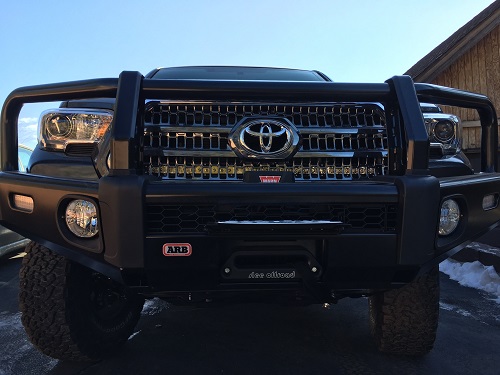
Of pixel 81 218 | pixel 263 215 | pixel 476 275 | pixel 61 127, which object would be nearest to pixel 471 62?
pixel 476 275

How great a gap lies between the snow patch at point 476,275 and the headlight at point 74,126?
12.3ft

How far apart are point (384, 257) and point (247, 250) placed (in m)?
0.62

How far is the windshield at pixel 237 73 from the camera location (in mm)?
3441

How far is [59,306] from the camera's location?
92.7 inches

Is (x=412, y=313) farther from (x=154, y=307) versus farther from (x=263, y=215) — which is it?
(x=154, y=307)

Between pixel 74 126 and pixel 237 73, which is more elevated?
pixel 237 73

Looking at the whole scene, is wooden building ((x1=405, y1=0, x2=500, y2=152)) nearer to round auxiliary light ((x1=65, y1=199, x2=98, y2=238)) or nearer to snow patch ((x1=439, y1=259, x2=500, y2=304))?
snow patch ((x1=439, y1=259, x2=500, y2=304))

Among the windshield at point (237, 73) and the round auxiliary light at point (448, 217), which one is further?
the windshield at point (237, 73)

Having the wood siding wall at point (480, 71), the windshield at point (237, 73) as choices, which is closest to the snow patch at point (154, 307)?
the windshield at point (237, 73)

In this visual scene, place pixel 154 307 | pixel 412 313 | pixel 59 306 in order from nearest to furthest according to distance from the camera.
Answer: pixel 59 306
pixel 412 313
pixel 154 307

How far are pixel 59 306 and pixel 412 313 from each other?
198cm

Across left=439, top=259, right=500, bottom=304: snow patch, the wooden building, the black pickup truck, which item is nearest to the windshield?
the black pickup truck

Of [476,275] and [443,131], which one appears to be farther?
[476,275]

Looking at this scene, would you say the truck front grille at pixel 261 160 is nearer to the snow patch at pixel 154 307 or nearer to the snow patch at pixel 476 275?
the snow patch at pixel 154 307
